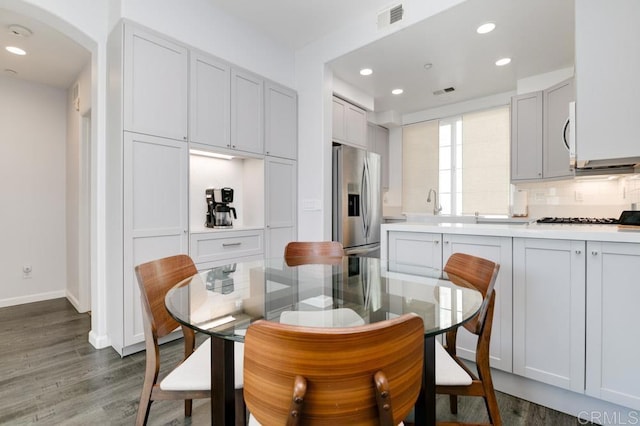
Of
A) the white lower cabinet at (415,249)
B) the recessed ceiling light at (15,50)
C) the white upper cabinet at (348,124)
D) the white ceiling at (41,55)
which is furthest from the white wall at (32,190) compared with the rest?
the white lower cabinet at (415,249)

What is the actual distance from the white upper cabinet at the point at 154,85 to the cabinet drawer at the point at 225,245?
3.02 feet

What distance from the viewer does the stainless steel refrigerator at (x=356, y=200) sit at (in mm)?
3689

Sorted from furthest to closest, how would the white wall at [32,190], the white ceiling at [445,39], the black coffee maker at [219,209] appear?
the white wall at [32,190]
the black coffee maker at [219,209]
the white ceiling at [445,39]

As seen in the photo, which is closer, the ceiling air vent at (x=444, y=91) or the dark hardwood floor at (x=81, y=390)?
the dark hardwood floor at (x=81, y=390)

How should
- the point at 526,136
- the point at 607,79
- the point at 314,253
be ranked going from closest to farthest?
the point at 607,79, the point at 314,253, the point at 526,136

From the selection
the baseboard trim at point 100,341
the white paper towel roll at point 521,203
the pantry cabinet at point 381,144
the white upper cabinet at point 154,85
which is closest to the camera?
the white upper cabinet at point 154,85

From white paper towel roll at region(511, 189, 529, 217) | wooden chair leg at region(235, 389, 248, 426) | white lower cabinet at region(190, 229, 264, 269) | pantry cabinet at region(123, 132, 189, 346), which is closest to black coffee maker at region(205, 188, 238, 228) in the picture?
white lower cabinet at region(190, 229, 264, 269)

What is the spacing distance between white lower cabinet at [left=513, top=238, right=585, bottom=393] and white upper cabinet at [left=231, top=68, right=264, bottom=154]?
8.22 ft

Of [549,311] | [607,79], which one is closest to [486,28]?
[607,79]

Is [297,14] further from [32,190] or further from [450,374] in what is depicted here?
[32,190]

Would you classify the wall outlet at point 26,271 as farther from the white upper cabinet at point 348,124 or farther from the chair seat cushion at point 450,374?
the chair seat cushion at point 450,374

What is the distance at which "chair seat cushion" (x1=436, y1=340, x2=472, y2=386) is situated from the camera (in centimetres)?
118

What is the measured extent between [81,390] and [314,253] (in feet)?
5.64

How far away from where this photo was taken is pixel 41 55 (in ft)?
10.4
